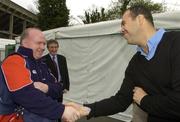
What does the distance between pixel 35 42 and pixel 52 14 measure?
4228 centimetres

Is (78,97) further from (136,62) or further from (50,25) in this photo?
(50,25)

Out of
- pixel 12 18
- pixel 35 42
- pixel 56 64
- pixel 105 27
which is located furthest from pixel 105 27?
pixel 12 18

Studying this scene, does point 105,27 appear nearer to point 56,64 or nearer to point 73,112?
point 56,64

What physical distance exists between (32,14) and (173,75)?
2497 inches

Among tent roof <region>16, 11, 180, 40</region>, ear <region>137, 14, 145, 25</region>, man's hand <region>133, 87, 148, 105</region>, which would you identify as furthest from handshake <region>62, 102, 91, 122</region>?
tent roof <region>16, 11, 180, 40</region>

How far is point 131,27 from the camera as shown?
3.52 m

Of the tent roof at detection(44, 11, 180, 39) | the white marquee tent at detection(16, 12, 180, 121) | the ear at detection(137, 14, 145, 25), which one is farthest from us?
the white marquee tent at detection(16, 12, 180, 121)

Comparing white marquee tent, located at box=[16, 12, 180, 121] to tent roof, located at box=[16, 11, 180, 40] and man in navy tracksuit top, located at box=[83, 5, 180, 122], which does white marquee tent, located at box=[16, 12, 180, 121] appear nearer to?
tent roof, located at box=[16, 11, 180, 40]

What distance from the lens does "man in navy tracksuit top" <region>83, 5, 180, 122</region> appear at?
3182mm

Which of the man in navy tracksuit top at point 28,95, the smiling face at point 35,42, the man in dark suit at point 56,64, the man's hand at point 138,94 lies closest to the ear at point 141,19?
the man's hand at point 138,94

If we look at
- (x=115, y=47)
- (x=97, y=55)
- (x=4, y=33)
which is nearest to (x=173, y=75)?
(x=115, y=47)

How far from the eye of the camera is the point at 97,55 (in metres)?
10.6

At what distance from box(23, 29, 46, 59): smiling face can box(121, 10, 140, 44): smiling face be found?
1.16 meters

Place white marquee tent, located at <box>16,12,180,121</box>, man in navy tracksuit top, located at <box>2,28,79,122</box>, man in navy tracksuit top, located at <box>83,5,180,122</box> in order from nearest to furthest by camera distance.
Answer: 1. man in navy tracksuit top, located at <box>83,5,180,122</box>
2. man in navy tracksuit top, located at <box>2,28,79,122</box>
3. white marquee tent, located at <box>16,12,180,121</box>
